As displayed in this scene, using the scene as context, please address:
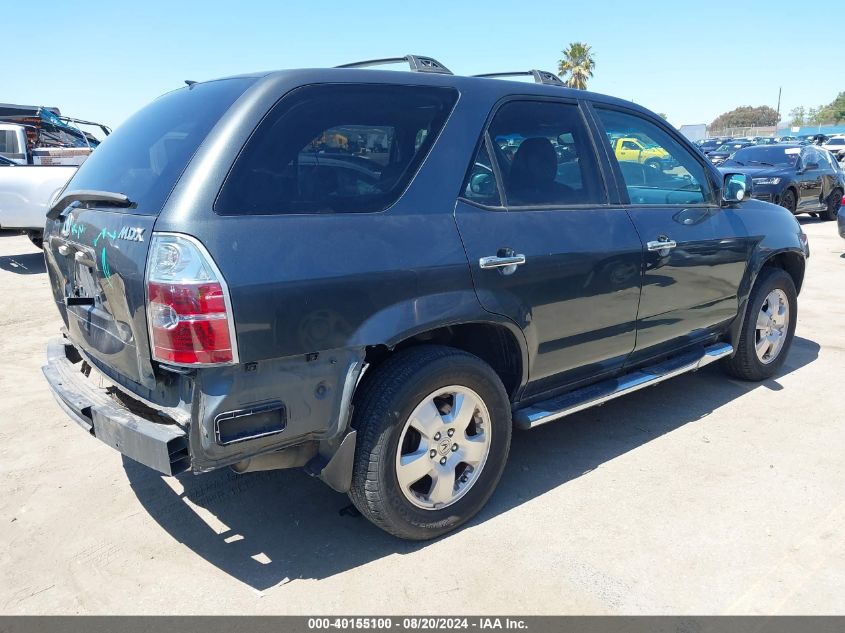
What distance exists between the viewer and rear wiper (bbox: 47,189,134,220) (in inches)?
102

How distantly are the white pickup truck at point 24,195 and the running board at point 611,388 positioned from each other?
891 cm

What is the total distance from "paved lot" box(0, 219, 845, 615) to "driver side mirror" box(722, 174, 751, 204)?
1.40 metres

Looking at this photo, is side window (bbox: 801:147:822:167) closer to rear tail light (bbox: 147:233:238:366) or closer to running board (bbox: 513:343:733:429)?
running board (bbox: 513:343:733:429)

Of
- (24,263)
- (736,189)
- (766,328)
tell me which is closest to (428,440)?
(736,189)

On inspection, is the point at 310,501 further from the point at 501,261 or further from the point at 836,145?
the point at 836,145

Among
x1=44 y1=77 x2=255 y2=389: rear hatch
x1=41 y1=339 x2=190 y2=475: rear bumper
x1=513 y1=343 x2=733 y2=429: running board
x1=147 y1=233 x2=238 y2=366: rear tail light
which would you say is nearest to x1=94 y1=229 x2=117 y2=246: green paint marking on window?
x1=44 y1=77 x2=255 y2=389: rear hatch

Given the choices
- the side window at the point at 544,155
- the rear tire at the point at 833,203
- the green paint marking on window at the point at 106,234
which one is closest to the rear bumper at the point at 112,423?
the green paint marking on window at the point at 106,234

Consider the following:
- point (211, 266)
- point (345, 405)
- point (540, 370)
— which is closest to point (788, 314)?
point (540, 370)

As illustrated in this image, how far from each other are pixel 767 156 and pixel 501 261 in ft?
46.4

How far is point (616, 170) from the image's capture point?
363 centimetres

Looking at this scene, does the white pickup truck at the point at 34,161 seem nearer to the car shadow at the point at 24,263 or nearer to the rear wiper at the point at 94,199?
the car shadow at the point at 24,263

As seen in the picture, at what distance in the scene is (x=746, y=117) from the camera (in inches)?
3885

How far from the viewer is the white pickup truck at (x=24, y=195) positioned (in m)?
9.67

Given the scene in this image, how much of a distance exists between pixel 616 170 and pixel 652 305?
2.56 feet
